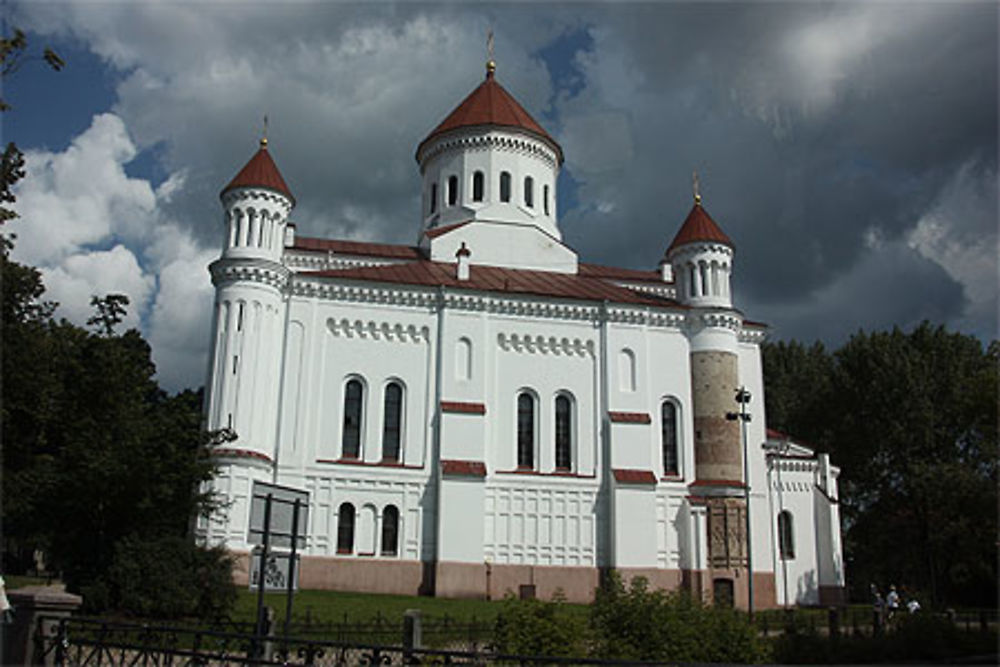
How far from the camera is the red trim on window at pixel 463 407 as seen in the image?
33.8 m

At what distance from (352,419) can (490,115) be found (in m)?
19.2

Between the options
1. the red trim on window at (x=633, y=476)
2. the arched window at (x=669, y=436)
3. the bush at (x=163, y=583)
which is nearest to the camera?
the bush at (x=163, y=583)

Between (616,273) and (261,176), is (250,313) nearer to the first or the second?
(261,176)

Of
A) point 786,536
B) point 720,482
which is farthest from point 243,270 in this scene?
point 786,536

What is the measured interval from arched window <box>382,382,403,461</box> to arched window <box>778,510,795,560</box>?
19.7 m

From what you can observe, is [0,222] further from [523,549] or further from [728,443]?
[728,443]

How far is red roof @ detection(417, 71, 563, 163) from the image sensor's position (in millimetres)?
43906

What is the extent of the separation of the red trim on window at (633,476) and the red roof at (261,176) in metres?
18.3

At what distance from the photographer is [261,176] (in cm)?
3425

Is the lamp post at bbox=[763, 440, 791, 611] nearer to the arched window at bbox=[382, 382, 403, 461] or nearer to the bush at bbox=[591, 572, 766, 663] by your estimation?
the arched window at bbox=[382, 382, 403, 461]

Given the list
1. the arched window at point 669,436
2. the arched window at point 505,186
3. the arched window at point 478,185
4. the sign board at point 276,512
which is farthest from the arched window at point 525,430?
the sign board at point 276,512

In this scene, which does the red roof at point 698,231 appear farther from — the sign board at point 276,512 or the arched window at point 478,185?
the sign board at point 276,512

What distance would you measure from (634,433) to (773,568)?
8.85 meters

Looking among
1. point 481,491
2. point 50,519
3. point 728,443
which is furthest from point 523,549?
point 50,519
